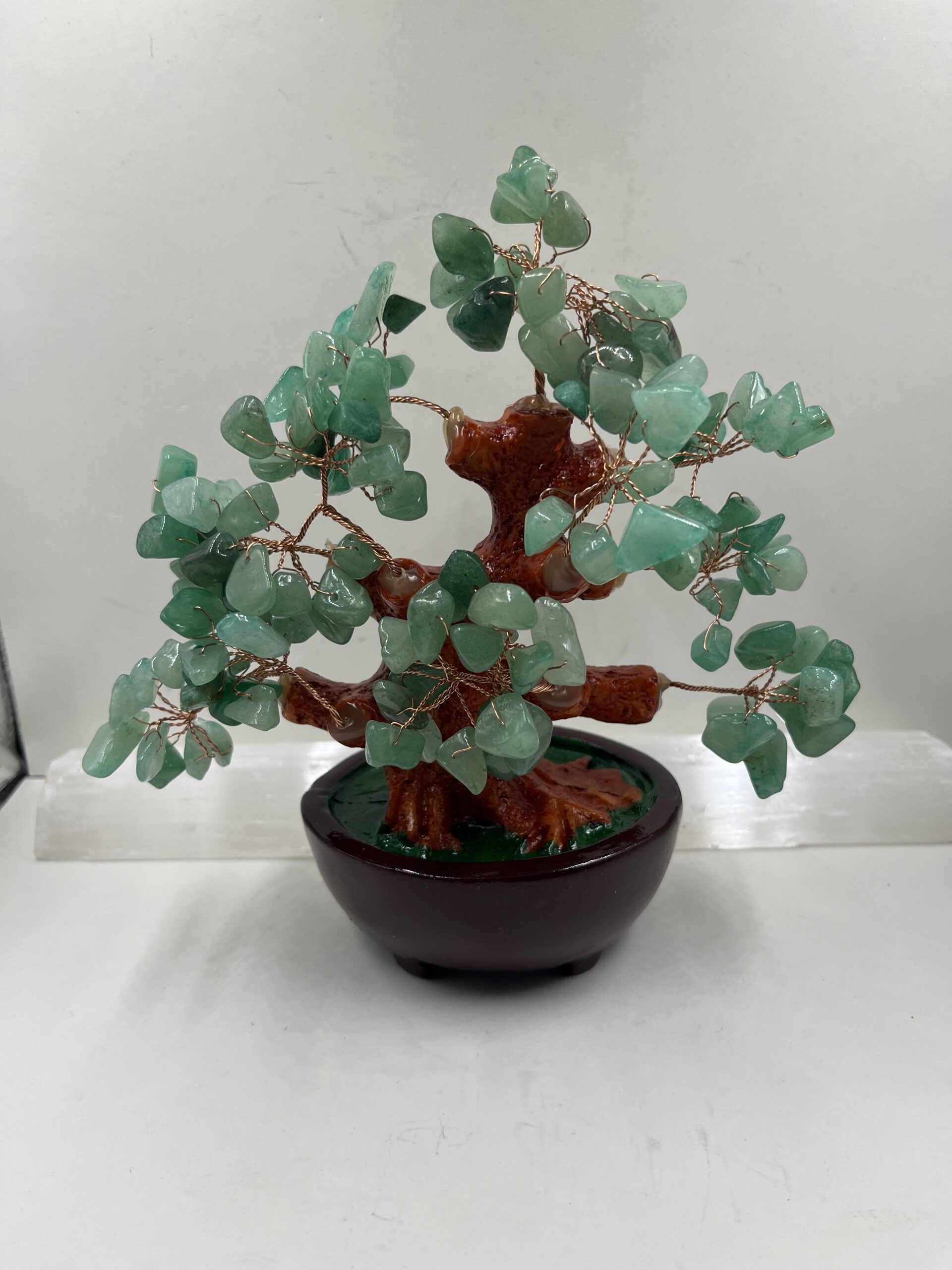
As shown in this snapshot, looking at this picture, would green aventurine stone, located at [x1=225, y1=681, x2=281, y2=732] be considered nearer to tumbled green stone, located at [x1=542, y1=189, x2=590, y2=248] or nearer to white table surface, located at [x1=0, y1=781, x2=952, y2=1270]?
white table surface, located at [x1=0, y1=781, x2=952, y2=1270]

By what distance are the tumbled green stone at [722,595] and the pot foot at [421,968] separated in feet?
1.15

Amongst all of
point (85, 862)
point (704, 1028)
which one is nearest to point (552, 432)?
point (704, 1028)

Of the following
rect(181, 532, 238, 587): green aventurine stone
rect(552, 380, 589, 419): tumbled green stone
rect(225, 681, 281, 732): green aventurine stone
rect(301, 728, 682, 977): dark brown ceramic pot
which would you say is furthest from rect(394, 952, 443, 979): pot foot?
rect(552, 380, 589, 419): tumbled green stone

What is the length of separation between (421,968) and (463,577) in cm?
33

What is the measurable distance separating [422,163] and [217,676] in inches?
23.5

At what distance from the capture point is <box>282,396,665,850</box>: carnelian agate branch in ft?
2.31

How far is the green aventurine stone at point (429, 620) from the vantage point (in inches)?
24.4

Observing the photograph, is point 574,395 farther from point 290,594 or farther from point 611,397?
point 290,594

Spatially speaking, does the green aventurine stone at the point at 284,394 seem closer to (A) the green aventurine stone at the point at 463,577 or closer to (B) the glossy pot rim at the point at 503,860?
(A) the green aventurine stone at the point at 463,577

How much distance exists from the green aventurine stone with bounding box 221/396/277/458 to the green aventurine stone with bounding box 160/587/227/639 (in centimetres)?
10

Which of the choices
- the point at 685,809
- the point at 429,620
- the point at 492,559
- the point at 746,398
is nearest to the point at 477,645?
the point at 429,620

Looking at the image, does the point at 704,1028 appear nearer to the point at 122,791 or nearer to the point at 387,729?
the point at 387,729

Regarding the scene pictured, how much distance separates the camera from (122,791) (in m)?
1.05

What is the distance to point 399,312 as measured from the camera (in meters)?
0.71
